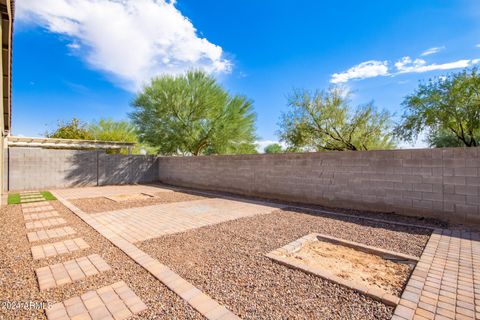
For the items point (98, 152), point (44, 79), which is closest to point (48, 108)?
point (44, 79)

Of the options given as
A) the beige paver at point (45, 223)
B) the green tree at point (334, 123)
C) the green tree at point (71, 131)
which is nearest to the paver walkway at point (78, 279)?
the beige paver at point (45, 223)

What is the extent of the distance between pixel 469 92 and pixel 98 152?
18559 mm

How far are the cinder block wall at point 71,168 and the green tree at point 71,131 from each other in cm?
1025

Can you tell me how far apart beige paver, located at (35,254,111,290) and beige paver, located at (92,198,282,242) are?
0.93 meters

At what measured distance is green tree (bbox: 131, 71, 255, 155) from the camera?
14117 mm

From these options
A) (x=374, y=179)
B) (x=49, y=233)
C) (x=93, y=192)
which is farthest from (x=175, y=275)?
(x=93, y=192)

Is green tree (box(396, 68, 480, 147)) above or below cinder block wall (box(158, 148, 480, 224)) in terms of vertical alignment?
above

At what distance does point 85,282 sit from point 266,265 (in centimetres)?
207

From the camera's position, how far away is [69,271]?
9.04ft

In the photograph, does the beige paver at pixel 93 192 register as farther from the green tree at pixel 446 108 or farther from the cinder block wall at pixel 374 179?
the green tree at pixel 446 108

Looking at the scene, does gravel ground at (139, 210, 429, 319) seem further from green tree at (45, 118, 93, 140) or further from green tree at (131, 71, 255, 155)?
green tree at (45, 118, 93, 140)

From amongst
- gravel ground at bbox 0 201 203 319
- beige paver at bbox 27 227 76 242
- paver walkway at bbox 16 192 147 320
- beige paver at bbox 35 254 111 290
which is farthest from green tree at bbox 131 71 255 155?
beige paver at bbox 35 254 111 290

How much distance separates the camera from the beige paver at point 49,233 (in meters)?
3.97

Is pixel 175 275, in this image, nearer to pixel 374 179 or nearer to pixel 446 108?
pixel 374 179
